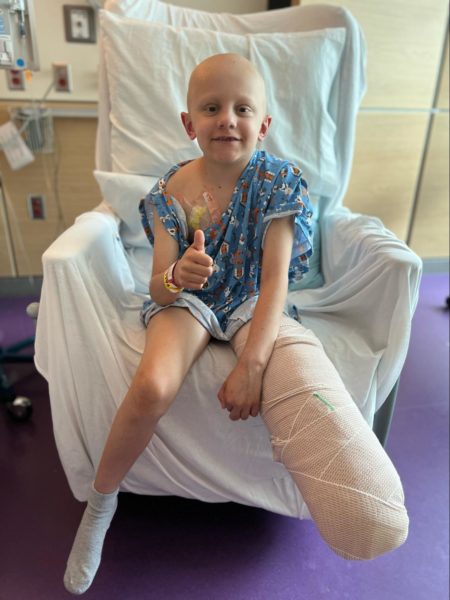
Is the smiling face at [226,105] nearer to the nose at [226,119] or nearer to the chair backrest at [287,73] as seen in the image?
the nose at [226,119]

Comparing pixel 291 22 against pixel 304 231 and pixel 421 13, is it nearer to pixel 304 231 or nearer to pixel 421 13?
pixel 421 13

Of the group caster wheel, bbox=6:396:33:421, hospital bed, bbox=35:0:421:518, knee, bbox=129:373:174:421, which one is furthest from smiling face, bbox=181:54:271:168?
caster wheel, bbox=6:396:33:421

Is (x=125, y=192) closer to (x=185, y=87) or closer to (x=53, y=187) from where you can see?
(x=185, y=87)

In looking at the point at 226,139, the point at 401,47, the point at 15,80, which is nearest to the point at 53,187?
the point at 15,80

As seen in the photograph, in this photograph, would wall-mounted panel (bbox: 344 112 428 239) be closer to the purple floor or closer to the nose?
the purple floor

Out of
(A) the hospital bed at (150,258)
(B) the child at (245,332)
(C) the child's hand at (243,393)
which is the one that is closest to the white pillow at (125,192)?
(A) the hospital bed at (150,258)

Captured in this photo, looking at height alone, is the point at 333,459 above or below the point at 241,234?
below

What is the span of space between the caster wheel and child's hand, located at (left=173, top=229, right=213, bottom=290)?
2.61 feet

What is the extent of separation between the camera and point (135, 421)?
2.63 ft

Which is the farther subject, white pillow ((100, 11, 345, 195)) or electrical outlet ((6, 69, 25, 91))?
electrical outlet ((6, 69, 25, 91))

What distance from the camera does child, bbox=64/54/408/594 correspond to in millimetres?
671

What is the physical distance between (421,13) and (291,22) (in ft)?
2.54

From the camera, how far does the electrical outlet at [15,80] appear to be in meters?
1.75

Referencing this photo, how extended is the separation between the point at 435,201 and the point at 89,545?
2131 mm
